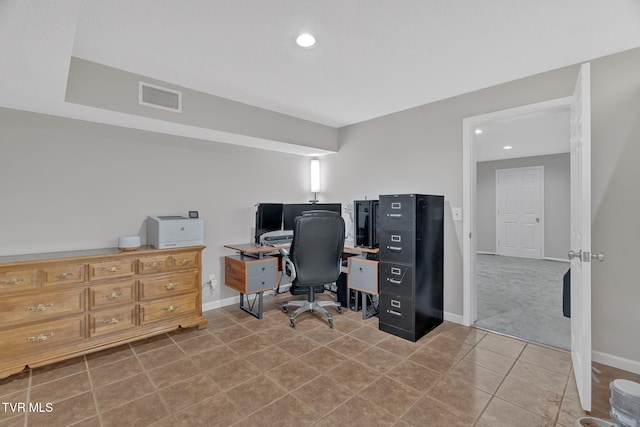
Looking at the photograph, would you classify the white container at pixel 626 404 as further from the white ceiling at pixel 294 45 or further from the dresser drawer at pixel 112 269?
the dresser drawer at pixel 112 269

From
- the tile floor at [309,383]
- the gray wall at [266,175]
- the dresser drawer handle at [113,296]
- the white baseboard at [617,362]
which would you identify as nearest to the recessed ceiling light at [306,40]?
the gray wall at [266,175]

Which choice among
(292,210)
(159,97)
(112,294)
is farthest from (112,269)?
(292,210)

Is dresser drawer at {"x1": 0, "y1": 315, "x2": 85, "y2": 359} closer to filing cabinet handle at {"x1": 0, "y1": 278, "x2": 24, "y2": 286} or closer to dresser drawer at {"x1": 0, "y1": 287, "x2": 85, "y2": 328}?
dresser drawer at {"x1": 0, "y1": 287, "x2": 85, "y2": 328}

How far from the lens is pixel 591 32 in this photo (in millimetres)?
2008

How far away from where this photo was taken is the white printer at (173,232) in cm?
284

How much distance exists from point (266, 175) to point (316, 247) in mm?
1561

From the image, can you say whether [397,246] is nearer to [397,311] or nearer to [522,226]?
[397,311]

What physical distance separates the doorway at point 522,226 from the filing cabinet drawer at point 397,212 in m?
0.81

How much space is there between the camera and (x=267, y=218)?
3.68 m

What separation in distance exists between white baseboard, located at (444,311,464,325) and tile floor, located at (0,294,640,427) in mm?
240

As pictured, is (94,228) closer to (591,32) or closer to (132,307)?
(132,307)

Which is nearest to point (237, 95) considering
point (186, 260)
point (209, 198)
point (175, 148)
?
point (175, 148)

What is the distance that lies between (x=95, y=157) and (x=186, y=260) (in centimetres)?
130

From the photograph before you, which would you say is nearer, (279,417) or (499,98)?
(279,417)
